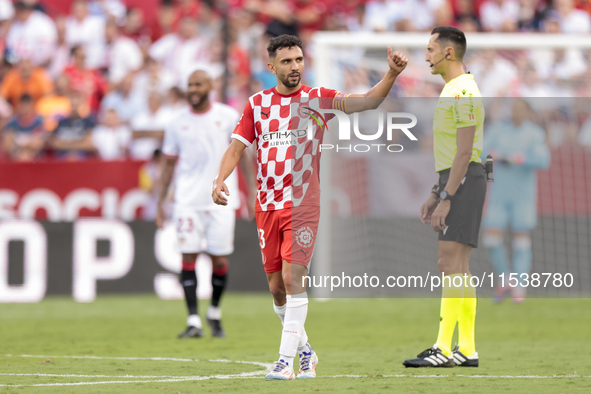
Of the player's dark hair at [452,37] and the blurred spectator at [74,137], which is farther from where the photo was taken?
the blurred spectator at [74,137]

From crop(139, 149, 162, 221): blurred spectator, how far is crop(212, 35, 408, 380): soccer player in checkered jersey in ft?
23.5

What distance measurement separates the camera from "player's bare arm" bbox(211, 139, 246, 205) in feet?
17.9

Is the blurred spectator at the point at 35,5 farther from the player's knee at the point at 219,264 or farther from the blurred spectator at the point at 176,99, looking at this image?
the player's knee at the point at 219,264

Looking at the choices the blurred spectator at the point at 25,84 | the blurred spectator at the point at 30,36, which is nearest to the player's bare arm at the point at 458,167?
the blurred spectator at the point at 25,84

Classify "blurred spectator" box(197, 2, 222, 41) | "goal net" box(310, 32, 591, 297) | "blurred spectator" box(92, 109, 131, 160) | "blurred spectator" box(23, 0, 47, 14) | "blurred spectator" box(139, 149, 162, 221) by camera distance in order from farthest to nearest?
"blurred spectator" box(23, 0, 47, 14) → "blurred spectator" box(197, 2, 222, 41) → "blurred spectator" box(92, 109, 131, 160) → "blurred spectator" box(139, 149, 162, 221) → "goal net" box(310, 32, 591, 297)

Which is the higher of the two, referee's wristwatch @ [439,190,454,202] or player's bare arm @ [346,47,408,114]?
player's bare arm @ [346,47,408,114]

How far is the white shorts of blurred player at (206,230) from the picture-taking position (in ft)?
28.1

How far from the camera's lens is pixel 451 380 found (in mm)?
5324

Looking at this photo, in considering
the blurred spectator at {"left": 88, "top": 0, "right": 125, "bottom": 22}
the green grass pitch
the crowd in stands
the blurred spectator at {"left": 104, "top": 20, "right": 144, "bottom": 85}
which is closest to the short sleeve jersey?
the green grass pitch

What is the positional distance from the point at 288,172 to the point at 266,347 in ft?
8.25

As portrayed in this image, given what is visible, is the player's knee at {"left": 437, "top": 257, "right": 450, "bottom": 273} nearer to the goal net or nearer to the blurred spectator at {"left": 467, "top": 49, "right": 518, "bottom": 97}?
the goal net

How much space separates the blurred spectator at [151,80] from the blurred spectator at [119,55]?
479 mm

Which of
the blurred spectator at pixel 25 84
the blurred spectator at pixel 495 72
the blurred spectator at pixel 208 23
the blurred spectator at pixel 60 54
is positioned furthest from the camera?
the blurred spectator at pixel 60 54

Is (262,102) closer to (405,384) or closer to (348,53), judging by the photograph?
(405,384)
